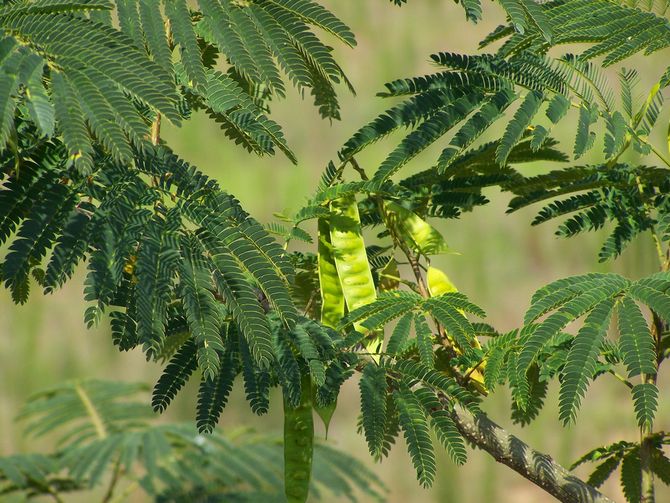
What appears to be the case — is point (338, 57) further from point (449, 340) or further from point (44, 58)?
point (44, 58)

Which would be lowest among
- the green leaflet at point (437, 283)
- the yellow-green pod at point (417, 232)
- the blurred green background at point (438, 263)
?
the green leaflet at point (437, 283)

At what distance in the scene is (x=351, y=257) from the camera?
112 centimetres

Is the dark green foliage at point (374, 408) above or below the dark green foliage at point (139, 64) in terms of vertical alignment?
below

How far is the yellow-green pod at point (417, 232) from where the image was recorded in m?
1.16

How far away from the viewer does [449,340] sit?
1122 mm

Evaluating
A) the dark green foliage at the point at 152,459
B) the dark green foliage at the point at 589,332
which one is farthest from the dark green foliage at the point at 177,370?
the dark green foliage at the point at 152,459

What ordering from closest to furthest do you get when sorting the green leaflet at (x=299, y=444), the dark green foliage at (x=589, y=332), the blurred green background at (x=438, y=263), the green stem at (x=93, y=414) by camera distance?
the dark green foliage at (x=589, y=332) < the green leaflet at (x=299, y=444) < the green stem at (x=93, y=414) < the blurred green background at (x=438, y=263)

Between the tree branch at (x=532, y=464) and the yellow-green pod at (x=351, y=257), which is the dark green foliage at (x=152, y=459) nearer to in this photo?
the yellow-green pod at (x=351, y=257)

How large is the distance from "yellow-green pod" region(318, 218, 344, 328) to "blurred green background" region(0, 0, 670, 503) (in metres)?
1.85

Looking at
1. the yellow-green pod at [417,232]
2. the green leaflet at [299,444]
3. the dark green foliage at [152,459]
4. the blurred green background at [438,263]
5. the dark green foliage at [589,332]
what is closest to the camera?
the dark green foliage at [589,332]

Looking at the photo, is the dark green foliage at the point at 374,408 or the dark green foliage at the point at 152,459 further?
the dark green foliage at the point at 152,459

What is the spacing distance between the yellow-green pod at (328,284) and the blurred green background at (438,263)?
1.85 m

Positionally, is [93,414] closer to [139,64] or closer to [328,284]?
[328,284]

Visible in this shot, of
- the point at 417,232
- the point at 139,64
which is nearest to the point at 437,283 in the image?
the point at 417,232
